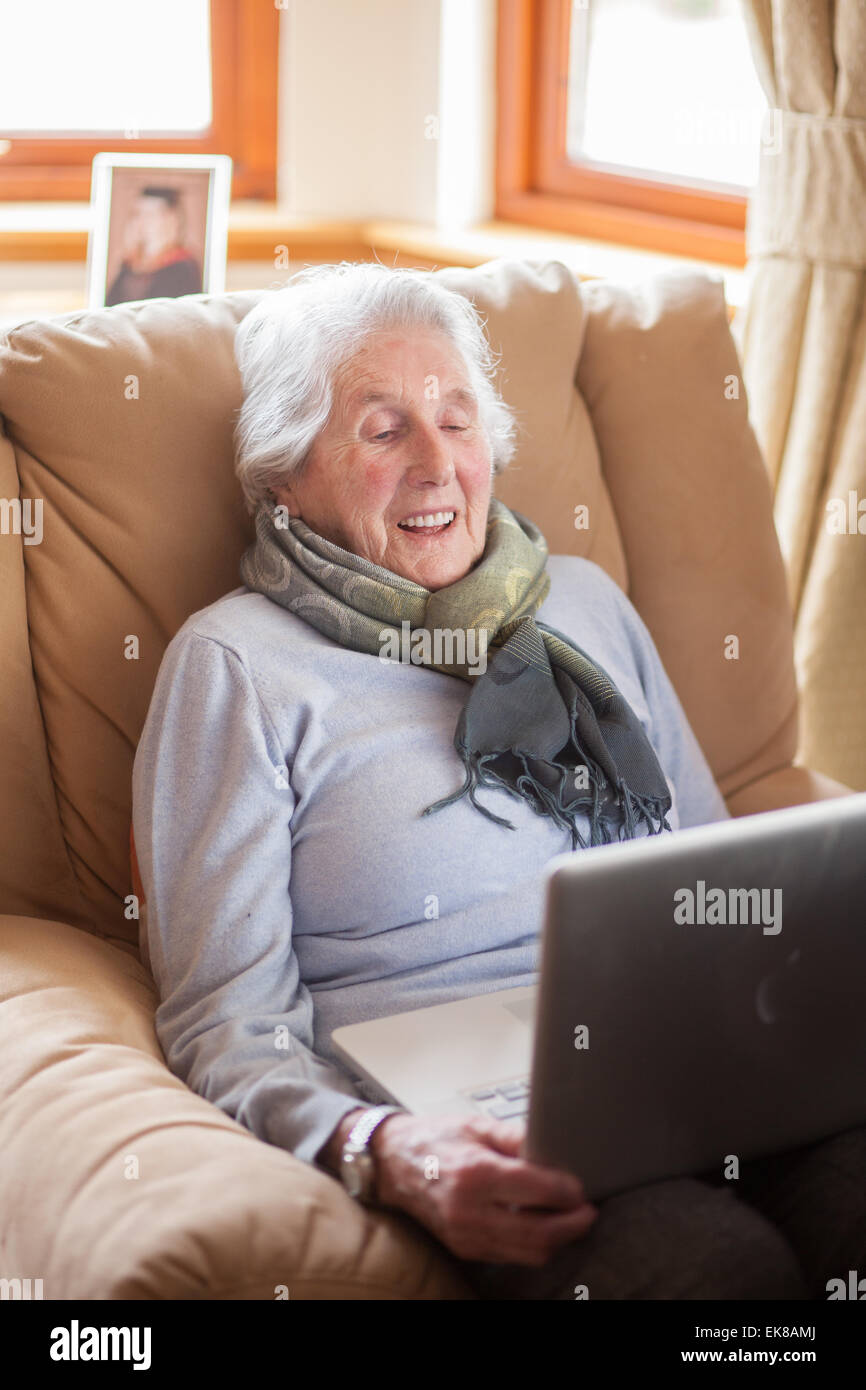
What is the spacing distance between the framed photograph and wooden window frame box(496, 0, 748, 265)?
1.03m

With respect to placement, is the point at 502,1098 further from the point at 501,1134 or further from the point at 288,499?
the point at 288,499

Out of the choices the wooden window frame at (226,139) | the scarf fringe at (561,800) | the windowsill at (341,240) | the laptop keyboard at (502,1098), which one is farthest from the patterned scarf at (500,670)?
the wooden window frame at (226,139)

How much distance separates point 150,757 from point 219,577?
0.28 metres

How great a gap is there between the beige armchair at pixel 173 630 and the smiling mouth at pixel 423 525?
189 mm

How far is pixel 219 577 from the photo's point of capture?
1.51 metres

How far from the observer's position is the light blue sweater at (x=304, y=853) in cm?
123

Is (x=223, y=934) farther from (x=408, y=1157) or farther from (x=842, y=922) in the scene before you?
(x=842, y=922)

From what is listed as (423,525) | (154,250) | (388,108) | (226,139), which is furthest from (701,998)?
(226,139)

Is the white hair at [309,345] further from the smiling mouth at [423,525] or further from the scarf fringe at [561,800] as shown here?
the scarf fringe at [561,800]

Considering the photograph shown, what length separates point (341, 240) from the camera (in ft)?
9.69

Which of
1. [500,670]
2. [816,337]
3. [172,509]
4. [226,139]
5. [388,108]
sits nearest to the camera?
[500,670]

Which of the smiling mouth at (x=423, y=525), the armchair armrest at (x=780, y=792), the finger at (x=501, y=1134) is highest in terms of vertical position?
the smiling mouth at (x=423, y=525)

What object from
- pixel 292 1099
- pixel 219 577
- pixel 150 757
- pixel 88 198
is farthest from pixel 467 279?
pixel 88 198

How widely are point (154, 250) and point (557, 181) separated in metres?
1.27
